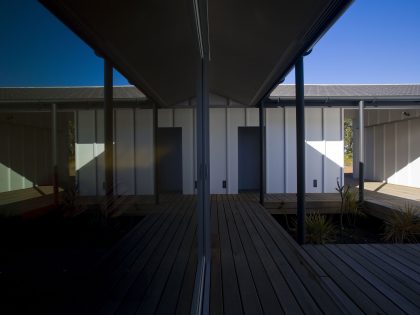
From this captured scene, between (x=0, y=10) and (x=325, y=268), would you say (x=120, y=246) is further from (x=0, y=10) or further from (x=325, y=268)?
(x=325, y=268)

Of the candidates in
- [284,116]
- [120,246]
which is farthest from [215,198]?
[120,246]

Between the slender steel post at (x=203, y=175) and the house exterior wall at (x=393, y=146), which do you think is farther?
the house exterior wall at (x=393, y=146)

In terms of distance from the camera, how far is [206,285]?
6.48 feet

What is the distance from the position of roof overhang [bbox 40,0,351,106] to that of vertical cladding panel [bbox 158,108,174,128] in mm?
1700

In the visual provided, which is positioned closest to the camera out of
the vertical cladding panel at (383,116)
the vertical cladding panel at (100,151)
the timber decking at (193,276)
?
the timber decking at (193,276)

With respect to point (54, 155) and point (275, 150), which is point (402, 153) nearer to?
point (275, 150)

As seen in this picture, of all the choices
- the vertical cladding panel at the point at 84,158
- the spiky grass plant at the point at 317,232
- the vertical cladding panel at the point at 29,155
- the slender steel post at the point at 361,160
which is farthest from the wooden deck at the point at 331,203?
the vertical cladding panel at the point at 29,155

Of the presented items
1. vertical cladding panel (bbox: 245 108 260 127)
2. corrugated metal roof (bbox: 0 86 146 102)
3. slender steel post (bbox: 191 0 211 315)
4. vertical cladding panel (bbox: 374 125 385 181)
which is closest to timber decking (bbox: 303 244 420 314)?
slender steel post (bbox: 191 0 211 315)

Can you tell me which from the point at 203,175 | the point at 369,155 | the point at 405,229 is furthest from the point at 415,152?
the point at 203,175

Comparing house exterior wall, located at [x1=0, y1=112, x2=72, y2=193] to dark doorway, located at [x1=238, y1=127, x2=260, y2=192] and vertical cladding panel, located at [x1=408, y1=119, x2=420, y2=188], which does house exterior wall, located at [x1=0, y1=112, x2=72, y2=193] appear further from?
vertical cladding panel, located at [x1=408, y1=119, x2=420, y2=188]

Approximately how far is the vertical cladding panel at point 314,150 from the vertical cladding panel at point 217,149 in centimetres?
230

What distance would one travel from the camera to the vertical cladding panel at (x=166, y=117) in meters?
5.25

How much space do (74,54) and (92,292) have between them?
0.94 meters

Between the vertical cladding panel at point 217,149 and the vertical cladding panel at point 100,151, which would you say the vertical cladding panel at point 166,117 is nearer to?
the vertical cladding panel at point 217,149
